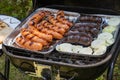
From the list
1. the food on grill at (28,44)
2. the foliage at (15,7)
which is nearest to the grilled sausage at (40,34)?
the food on grill at (28,44)

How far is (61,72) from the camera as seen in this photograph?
2.14 m

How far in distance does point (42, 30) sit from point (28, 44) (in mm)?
234

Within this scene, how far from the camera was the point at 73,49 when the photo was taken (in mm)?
2150

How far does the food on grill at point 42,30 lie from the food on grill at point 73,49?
0.44 ft

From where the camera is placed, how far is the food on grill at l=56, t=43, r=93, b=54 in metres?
2.12

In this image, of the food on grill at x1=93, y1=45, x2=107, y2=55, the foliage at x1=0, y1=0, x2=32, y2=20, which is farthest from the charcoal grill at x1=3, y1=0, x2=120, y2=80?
the foliage at x1=0, y1=0, x2=32, y2=20

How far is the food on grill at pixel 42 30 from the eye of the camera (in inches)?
88.3

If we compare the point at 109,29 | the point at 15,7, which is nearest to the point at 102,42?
the point at 109,29

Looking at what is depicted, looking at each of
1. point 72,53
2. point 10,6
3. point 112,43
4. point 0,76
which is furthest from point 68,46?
point 10,6

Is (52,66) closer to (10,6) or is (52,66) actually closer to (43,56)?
(43,56)

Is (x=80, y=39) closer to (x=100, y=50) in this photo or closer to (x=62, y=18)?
(x=100, y=50)

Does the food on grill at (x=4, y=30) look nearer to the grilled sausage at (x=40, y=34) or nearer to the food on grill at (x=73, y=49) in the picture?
the grilled sausage at (x=40, y=34)

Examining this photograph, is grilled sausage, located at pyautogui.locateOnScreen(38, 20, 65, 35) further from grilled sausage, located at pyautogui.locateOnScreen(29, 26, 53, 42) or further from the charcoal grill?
the charcoal grill

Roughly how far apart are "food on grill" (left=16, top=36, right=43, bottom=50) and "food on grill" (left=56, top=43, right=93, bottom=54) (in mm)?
130
